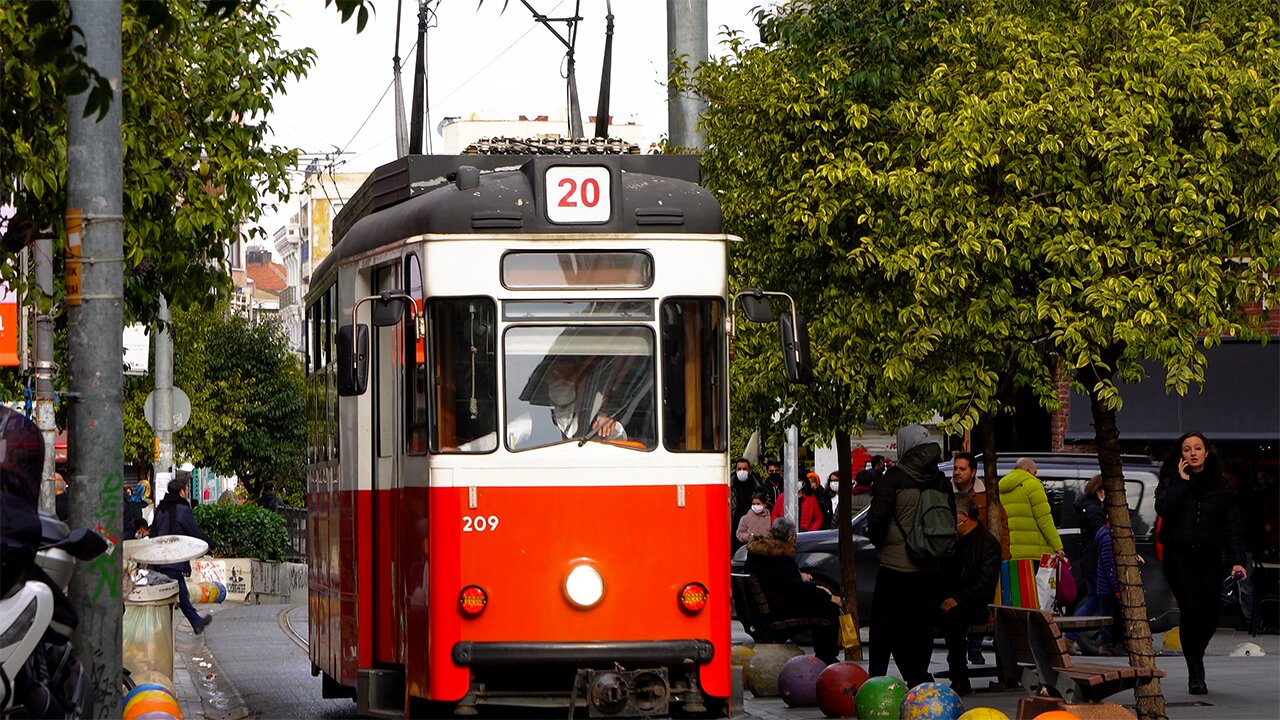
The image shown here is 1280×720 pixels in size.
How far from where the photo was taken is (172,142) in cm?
1302

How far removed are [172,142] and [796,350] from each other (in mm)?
4998

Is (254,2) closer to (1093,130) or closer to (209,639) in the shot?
(1093,130)

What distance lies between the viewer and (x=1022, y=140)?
11.3 meters

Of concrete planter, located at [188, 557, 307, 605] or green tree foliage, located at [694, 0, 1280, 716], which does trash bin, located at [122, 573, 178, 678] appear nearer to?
green tree foliage, located at [694, 0, 1280, 716]

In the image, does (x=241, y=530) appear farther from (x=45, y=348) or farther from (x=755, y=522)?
(x=45, y=348)

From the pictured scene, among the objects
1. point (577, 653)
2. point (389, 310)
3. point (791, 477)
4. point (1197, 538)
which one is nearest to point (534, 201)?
point (389, 310)

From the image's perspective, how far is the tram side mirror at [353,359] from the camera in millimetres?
10072

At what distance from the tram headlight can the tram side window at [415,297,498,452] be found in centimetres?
76

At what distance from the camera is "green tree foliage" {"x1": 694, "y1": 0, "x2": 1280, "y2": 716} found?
1126 cm

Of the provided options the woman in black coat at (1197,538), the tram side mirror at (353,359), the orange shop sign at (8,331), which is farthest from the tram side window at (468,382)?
the orange shop sign at (8,331)

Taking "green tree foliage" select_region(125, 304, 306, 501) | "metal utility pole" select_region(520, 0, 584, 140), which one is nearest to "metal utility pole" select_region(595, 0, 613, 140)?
"metal utility pole" select_region(520, 0, 584, 140)

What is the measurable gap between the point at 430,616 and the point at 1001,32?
4.87m

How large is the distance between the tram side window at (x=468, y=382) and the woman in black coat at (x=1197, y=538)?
5.83m

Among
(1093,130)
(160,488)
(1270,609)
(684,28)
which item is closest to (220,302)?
(684,28)
